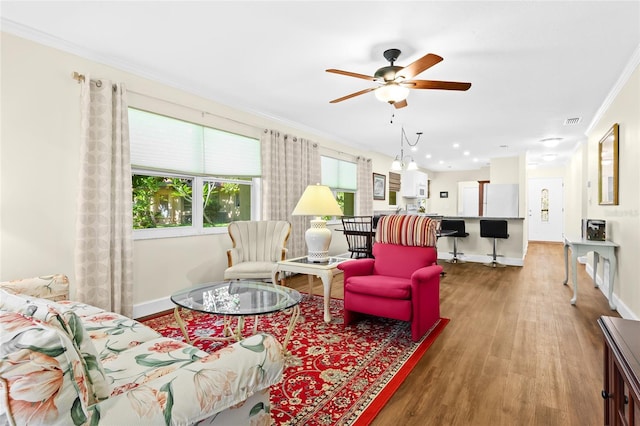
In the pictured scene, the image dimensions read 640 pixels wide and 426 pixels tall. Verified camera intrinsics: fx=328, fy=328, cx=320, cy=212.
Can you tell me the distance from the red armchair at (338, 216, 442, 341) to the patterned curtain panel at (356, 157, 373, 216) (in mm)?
3614

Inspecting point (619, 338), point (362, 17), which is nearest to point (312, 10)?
point (362, 17)

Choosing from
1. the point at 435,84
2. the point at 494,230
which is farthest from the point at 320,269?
the point at 494,230

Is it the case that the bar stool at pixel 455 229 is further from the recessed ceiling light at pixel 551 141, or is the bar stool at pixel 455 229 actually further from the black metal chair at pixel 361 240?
the recessed ceiling light at pixel 551 141

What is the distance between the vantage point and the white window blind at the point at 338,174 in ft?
20.8

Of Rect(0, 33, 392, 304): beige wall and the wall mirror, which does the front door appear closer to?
the wall mirror

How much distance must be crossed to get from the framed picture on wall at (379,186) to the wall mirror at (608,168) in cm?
414

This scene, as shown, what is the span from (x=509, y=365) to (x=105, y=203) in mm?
3624

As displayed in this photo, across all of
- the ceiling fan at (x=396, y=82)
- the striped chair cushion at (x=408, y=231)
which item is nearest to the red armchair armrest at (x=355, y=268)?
the striped chair cushion at (x=408, y=231)

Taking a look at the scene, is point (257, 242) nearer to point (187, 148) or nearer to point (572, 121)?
point (187, 148)

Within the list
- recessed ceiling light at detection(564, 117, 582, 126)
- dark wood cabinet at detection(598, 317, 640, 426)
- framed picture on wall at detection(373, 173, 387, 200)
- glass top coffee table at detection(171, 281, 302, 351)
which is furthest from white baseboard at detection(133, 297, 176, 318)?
recessed ceiling light at detection(564, 117, 582, 126)

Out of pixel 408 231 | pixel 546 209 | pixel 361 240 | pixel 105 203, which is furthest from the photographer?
pixel 546 209

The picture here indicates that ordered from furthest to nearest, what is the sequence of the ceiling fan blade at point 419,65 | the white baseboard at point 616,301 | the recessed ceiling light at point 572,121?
the recessed ceiling light at point 572,121
the white baseboard at point 616,301
the ceiling fan blade at point 419,65

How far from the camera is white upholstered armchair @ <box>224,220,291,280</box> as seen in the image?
394cm

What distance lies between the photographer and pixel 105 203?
9.93 ft
